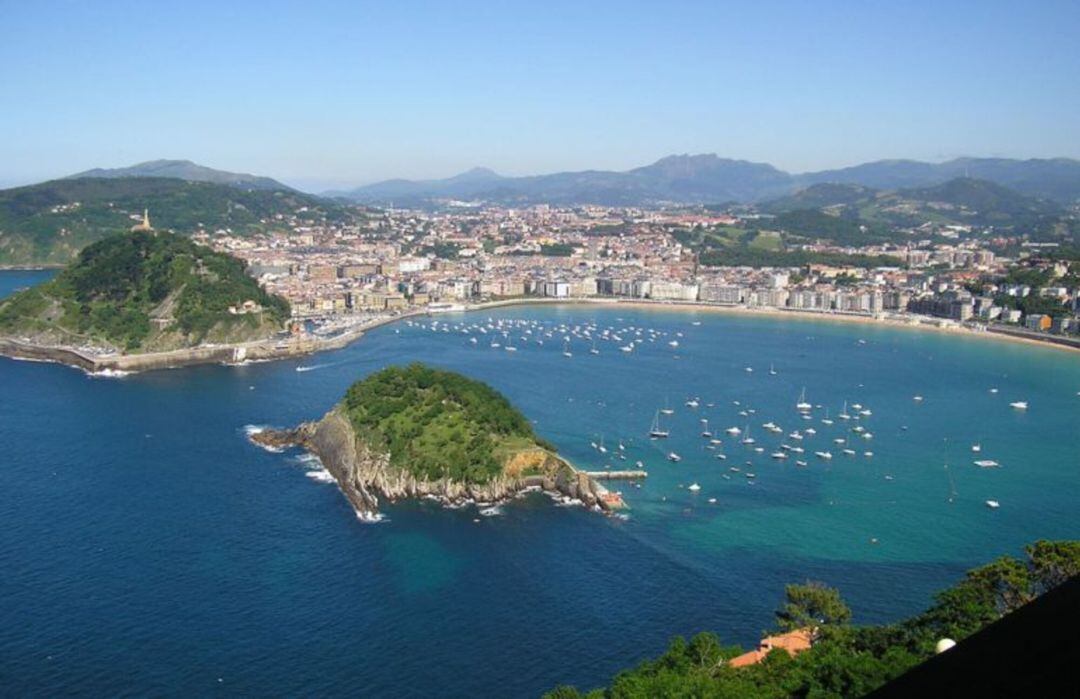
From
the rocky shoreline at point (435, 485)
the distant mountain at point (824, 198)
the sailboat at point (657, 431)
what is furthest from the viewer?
the distant mountain at point (824, 198)

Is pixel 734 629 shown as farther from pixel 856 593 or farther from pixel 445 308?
pixel 445 308

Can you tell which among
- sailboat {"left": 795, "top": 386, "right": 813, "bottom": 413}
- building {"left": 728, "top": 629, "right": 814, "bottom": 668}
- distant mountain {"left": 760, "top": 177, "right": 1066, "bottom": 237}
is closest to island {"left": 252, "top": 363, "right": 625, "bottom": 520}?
building {"left": 728, "top": 629, "right": 814, "bottom": 668}

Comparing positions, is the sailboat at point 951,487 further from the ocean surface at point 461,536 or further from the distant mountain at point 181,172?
the distant mountain at point 181,172

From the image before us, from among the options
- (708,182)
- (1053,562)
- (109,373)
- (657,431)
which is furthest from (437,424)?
(708,182)

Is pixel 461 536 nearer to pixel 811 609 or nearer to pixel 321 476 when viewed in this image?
pixel 321 476

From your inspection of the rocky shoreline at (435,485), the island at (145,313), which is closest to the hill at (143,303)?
the island at (145,313)

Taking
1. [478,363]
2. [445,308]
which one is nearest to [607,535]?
[478,363]

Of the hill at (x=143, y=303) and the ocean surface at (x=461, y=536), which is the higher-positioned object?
the hill at (x=143, y=303)
